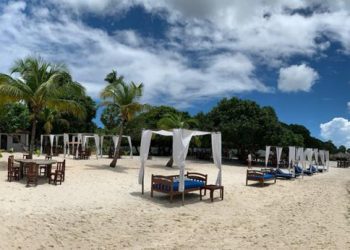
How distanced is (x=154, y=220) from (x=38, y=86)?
39.5 ft

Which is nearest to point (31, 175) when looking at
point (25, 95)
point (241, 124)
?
point (25, 95)

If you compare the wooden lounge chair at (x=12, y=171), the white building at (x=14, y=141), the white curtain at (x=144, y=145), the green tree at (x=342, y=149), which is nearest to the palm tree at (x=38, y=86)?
the wooden lounge chair at (x=12, y=171)

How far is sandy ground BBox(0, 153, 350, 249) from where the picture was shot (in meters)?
7.67

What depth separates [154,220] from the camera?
31.6ft

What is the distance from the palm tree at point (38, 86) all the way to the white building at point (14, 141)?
74.7ft

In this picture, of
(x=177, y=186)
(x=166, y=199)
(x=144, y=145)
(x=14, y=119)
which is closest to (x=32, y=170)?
(x=144, y=145)

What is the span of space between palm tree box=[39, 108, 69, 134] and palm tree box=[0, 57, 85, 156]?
56.5ft

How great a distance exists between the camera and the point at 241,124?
3403 centimetres

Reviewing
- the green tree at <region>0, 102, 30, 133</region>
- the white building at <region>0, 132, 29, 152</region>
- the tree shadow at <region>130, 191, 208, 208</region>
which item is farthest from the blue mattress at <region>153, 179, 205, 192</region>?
the white building at <region>0, 132, 29, 152</region>

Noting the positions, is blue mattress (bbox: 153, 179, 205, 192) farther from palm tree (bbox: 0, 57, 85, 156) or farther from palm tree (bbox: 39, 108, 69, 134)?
palm tree (bbox: 39, 108, 69, 134)

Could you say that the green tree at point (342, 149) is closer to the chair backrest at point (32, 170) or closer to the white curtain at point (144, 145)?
the white curtain at point (144, 145)

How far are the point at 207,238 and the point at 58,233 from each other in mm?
3286

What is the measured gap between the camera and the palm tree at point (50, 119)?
37072 mm

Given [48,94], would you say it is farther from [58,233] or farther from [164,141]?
[164,141]
